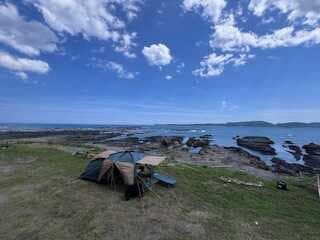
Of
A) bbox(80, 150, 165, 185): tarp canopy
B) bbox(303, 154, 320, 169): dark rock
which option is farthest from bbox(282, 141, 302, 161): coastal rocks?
bbox(80, 150, 165, 185): tarp canopy

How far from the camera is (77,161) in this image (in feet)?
53.7

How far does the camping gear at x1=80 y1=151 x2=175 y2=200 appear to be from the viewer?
32.8 feet

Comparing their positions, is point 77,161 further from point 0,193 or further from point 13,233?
point 13,233

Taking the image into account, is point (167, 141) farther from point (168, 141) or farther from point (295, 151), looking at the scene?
point (295, 151)

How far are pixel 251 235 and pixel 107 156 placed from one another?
761 centimetres

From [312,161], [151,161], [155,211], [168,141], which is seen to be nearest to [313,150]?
[312,161]

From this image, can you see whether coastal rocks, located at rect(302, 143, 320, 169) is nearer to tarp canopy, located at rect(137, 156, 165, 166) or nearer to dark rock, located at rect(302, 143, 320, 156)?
dark rock, located at rect(302, 143, 320, 156)

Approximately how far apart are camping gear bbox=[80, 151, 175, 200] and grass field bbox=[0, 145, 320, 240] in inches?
19.3

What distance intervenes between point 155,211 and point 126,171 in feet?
9.05

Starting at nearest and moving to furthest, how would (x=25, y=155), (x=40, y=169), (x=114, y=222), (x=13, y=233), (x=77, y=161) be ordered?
(x=13, y=233) < (x=114, y=222) < (x=40, y=169) < (x=77, y=161) < (x=25, y=155)

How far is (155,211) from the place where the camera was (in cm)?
819

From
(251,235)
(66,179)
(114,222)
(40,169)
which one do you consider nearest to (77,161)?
(40,169)

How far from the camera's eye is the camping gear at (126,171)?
999 cm

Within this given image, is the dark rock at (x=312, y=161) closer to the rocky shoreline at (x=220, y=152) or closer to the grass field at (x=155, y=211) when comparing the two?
the rocky shoreline at (x=220, y=152)
